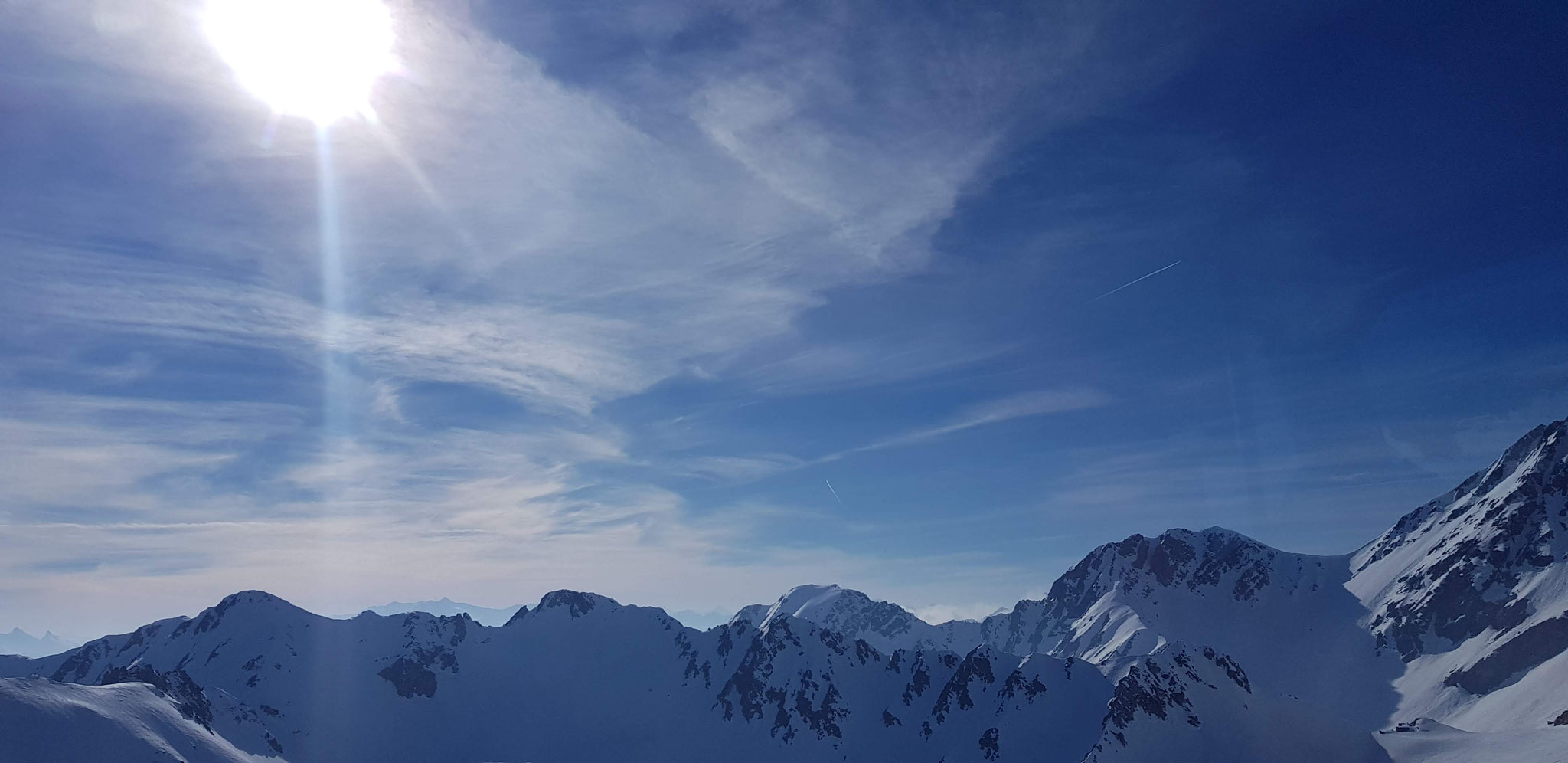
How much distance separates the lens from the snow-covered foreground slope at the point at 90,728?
131m

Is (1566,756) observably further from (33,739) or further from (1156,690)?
(33,739)

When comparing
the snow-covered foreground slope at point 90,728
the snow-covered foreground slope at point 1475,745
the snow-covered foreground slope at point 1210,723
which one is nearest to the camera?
the snow-covered foreground slope at point 1475,745

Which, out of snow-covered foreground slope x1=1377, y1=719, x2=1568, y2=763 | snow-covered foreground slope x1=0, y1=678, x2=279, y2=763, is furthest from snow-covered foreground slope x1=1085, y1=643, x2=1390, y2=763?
snow-covered foreground slope x1=0, y1=678, x2=279, y2=763

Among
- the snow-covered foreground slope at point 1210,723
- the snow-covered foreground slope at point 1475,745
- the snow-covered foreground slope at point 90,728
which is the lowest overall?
the snow-covered foreground slope at point 1475,745

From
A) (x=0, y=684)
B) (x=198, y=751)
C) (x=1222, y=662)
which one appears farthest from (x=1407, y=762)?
(x=0, y=684)

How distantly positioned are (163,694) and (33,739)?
38011 mm

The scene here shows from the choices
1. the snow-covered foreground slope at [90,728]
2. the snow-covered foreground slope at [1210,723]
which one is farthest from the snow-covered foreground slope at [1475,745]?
the snow-covered foreground slope at [90,728]

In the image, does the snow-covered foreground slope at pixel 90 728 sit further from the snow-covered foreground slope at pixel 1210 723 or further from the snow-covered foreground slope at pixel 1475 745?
the snow-covered foreground slope at pixel 1475 745

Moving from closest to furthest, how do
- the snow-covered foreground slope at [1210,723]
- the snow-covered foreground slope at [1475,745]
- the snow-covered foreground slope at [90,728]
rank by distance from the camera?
the snow-covered foreground slope at [1475,745] < the snow-covered foreground slope at [90,728] < the snow-covered foreground slope at [1210,723]

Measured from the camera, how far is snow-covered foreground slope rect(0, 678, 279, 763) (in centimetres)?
13100

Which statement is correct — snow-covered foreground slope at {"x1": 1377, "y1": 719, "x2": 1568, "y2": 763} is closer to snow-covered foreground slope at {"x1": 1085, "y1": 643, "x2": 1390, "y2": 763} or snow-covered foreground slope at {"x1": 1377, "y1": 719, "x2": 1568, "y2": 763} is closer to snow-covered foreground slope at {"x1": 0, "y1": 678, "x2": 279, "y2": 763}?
snow-covered foreground slope at {"x1": 1085, "y1": 643, "x2": 1390, "y2": 763}

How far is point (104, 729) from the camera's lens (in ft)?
454

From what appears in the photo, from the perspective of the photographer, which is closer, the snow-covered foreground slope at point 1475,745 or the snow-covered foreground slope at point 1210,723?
the snow-covered foreground slope at point 1475,745

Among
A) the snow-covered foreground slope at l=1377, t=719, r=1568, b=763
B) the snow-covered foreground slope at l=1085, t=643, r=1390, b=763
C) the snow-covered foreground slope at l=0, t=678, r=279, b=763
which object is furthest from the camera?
the snow-covered foreground slope at l=1085, t=643, r=1390, b=763
